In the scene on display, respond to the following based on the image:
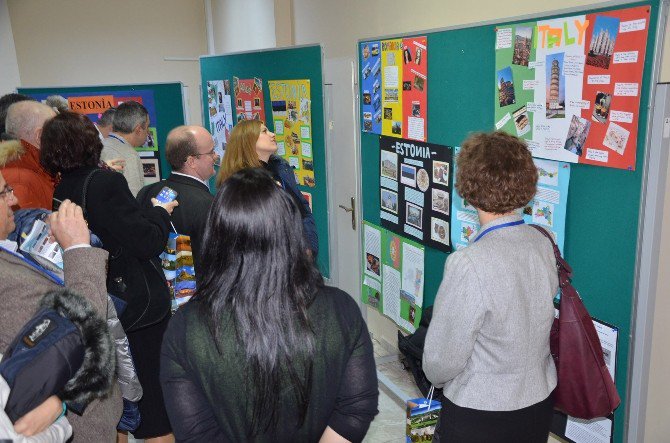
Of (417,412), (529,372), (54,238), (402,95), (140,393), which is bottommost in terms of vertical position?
(417,412)

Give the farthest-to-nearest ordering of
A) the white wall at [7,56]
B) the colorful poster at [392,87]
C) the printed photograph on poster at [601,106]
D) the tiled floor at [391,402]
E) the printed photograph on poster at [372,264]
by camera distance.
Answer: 1. the white wall at [7,56]
2. the printed photograph on poster at [372,264]
3. the tiled floor at [391,402]
4. the colorful poster at [392,87]
5. the printed photograph on poster at [601,106]

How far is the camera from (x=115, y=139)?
403 cm

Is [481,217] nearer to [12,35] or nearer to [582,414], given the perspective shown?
[582,414]

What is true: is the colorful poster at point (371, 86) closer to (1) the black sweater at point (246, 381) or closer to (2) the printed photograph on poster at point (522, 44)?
(2) the printed photograph on poster at point (522, 44)

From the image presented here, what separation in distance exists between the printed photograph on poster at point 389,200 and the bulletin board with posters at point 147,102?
3.22 meters

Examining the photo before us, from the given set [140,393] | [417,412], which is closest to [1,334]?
[140,393]

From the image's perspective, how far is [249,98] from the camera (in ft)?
15.1

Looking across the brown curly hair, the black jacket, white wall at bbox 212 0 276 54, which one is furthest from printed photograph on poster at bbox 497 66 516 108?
white wall at bbox 212 0 276 54

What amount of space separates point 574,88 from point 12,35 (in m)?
7.18

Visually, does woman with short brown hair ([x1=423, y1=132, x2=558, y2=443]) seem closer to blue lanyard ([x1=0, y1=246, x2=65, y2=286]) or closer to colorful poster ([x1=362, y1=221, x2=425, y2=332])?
blue lanyard ([x1=0, y1=246, x2=65, y2=286])

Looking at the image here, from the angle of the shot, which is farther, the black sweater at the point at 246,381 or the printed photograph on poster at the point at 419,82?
the printed photograph on poster at the point at 419,82

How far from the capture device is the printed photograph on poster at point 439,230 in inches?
102

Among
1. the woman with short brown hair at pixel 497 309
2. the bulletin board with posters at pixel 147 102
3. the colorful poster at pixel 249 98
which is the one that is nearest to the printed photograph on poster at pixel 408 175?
the woman with short brown hair at pixel 497 309

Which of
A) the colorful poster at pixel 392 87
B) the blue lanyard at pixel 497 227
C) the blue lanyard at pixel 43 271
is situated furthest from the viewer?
the colorful poster at pixel 392 87
